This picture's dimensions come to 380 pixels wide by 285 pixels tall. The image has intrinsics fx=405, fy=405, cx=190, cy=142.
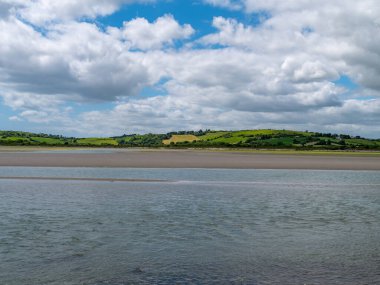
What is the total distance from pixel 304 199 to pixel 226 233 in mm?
10379

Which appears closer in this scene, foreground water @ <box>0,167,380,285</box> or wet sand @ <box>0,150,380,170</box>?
foreground water @ <box>0,167,380,285</box>

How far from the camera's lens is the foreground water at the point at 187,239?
9586 millimetres

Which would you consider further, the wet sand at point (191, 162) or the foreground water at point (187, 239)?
the wet sand at point (191, 162)

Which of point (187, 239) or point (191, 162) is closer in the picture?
point (187, 239)

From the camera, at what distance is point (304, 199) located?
2298 centimetres

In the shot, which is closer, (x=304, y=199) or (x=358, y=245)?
(x=358, y=245)

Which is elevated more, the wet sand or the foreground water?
the wet sand

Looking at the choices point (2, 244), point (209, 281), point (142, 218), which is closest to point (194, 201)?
point (142, 218)

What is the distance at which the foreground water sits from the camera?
9.59m

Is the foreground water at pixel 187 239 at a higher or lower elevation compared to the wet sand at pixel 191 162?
lower

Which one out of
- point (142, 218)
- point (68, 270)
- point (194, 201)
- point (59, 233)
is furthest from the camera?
point (194, 201)

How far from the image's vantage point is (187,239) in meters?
13.0

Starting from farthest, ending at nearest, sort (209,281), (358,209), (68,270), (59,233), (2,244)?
(358,209) < (59,233) < (2,244) < (68,270) < (209,281)

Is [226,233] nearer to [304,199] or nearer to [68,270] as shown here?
[68,270]
